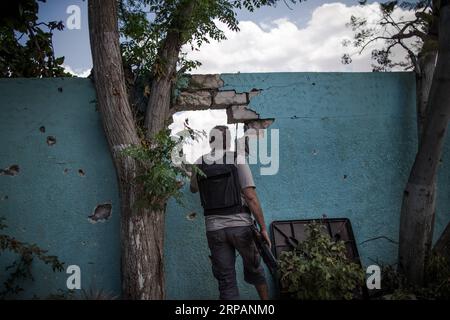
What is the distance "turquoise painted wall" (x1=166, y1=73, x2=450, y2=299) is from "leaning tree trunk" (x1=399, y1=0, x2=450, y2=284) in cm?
58

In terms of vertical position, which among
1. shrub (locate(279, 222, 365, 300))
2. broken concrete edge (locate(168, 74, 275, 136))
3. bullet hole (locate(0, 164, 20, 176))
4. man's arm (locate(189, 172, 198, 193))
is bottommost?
shrub (locate(279, 222, 365, 300))

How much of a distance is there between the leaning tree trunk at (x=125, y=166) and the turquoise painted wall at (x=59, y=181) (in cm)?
49

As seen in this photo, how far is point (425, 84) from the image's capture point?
3.95m

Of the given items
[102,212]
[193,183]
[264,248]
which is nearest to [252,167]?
[193,183]

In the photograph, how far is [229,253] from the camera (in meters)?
3.04

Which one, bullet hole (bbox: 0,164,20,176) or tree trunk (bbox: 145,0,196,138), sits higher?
tree trunk (bbox: 145,0,196,138)

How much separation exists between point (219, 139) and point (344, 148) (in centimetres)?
156

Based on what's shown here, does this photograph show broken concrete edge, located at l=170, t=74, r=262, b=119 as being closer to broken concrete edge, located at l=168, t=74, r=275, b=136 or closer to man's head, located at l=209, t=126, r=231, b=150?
broken concrete edge, located at l=168, t=74, r=275, b=136

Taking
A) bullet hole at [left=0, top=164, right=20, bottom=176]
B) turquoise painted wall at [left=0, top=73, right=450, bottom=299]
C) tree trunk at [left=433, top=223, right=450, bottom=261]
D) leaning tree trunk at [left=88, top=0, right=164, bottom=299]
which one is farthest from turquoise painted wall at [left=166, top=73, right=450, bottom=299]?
bullet hole at [left=0, top=164, right=20, bottom=176]

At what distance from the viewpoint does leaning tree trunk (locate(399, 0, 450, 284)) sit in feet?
10.1

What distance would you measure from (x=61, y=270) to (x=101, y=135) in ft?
4.42

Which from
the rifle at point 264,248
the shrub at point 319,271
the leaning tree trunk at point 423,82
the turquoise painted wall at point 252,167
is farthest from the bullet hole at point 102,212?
the leaning tree trunk at point 423,82

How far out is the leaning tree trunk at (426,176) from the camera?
3.07 m
